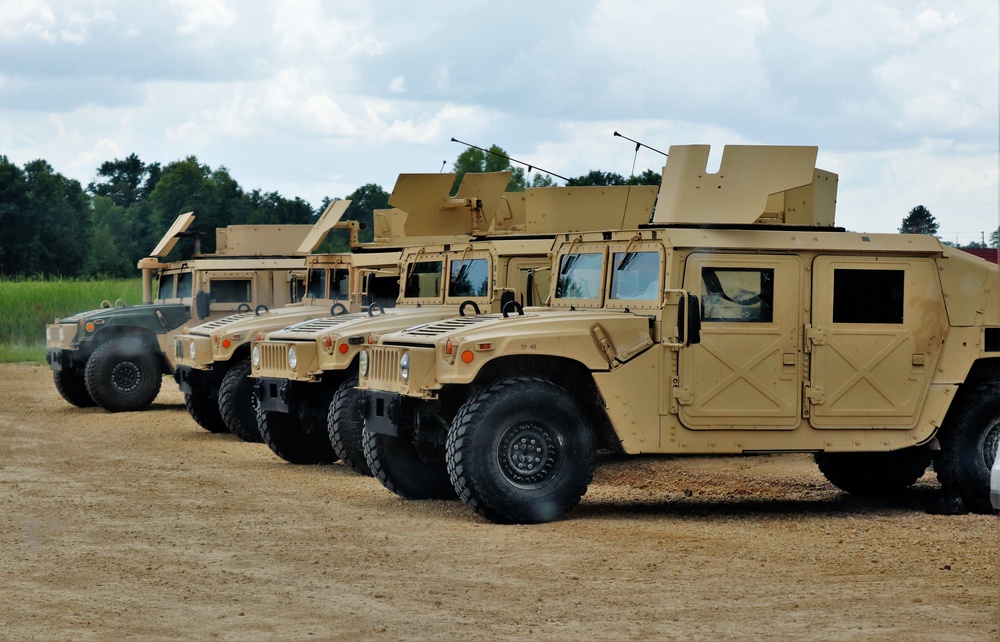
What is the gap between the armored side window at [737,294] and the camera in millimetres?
10125

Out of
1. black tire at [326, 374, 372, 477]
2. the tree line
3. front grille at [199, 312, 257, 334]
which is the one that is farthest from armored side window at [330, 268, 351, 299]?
the tree line

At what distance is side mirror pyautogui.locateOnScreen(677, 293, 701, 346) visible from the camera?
957cm

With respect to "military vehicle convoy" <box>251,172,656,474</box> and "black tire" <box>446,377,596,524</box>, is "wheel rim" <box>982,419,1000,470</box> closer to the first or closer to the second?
"black tire" <box>446,377,596,524</box>

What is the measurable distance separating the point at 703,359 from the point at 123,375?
1084cm

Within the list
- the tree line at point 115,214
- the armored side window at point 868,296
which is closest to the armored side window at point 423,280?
the armored side window at point 868,296

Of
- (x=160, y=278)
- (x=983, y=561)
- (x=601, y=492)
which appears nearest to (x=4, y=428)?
(x=160, y=278)

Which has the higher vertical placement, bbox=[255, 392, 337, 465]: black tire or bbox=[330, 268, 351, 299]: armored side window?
bbox=[330, 268, 351, 299]: armored side window

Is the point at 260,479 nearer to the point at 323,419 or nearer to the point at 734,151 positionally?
the point at 323,419

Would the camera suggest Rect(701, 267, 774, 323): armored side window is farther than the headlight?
Yes

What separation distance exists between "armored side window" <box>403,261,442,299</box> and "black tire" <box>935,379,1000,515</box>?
4457 mm

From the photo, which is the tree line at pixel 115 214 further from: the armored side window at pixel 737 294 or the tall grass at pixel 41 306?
the armored side window at pixel 737 294

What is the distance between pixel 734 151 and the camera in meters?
10.9

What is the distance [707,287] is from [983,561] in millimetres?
2499

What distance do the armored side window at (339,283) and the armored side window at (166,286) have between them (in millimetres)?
3811
